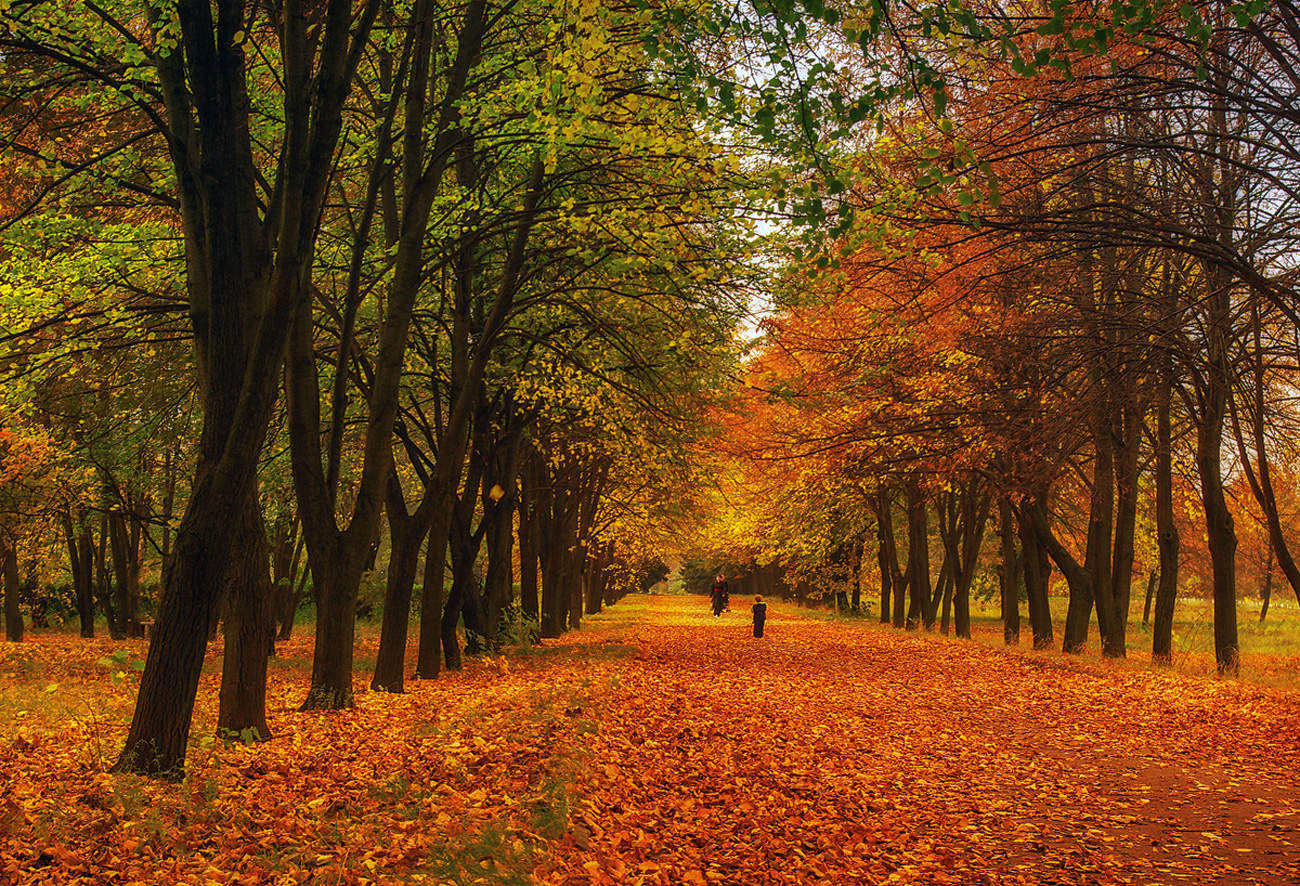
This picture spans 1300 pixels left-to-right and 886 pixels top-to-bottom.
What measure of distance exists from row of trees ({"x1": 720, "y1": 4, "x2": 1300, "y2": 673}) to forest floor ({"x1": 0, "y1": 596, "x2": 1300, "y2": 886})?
4.11 meters

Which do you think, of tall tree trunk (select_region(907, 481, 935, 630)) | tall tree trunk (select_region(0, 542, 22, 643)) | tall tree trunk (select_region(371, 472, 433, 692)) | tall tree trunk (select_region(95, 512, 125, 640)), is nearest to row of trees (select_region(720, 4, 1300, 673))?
tall tree trunk (select_region(907, 481, 935, 630))

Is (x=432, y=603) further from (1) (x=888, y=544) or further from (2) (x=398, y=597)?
(1) (x=888, y=544)

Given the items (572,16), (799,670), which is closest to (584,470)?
(799,670)

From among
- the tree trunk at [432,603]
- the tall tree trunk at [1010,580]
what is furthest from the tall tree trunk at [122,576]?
the tall tree trunk at [1010,580]

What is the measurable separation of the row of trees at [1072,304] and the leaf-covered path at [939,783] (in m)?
3.85

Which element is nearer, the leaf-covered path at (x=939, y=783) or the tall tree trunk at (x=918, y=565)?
the leaf-covered path at (x=939, y=783)

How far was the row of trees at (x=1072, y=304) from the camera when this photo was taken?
852cm

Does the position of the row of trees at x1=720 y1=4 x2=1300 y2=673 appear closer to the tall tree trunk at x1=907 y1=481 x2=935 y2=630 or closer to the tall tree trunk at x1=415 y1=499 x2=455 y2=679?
the tall tree trunk at x1=907 y1=481 x2=935 y2=630

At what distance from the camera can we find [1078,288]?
546 inches

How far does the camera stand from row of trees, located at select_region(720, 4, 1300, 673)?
8.52m

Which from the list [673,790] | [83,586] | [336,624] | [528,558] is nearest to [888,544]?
[528,558]

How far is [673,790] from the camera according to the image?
26.7 ft

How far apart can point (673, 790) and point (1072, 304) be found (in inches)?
301

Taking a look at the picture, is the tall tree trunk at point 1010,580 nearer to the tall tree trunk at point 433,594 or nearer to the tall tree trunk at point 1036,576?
the tall tree trunk at point 1036,576
